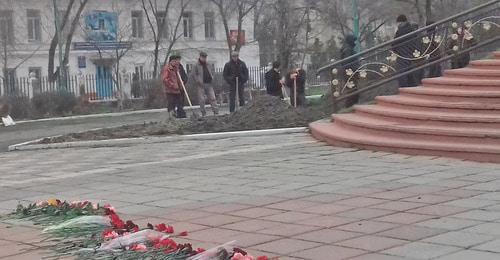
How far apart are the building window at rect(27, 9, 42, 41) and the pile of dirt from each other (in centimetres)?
2970

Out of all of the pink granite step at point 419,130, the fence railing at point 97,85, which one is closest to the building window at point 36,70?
the fence railing at point 97,85

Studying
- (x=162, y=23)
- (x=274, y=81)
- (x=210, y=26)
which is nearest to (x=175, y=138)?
(x=274, y=81)

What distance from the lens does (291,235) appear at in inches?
248

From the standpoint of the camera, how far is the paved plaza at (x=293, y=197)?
5.94 m

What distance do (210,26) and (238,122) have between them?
121ft

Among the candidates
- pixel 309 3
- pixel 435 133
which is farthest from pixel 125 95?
pixel 435 133

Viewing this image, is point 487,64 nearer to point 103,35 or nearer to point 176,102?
point 176,102

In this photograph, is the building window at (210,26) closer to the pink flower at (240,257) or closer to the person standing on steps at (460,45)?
the person standing on steps at (460,45)

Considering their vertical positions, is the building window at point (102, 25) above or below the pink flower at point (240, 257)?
above

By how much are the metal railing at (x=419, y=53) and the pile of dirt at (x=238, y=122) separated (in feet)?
4.68

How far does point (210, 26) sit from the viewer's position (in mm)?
52469

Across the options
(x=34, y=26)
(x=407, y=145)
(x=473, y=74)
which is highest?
(x=34, y=26)

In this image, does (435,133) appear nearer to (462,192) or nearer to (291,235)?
(462,192)

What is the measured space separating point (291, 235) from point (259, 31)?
43743 millimetres
